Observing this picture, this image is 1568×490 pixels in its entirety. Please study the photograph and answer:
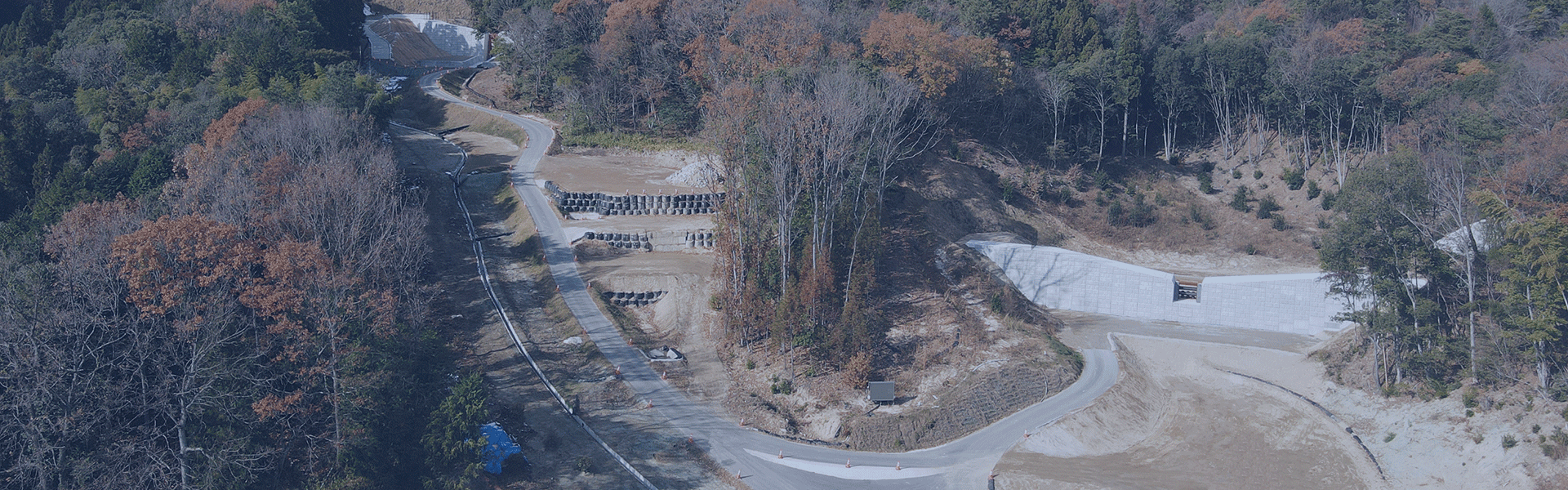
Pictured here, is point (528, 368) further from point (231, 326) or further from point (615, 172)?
point (615, 172)

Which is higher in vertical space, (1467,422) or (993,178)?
(993,178)

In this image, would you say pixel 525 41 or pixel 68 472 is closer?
pixel 68 472

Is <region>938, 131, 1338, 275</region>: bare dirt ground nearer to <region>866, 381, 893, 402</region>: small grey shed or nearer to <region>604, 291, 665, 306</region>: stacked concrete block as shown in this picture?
<region>866, 381, 893, 402</region>: small grey shed

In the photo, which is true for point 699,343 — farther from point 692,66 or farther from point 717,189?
point 692,66

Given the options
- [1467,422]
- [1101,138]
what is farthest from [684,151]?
[1467,422]

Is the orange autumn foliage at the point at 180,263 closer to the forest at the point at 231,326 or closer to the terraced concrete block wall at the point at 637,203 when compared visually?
the forest at the point at 231,326

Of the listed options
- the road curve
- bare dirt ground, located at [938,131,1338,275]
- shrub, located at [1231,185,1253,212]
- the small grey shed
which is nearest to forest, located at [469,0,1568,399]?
shrub, located at [1231,185,1253,212]

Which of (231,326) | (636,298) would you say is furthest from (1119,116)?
(231,326)

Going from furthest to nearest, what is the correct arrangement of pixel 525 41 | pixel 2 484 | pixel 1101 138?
pixel 525 41 → pixel 1101 138 → pixel 2 484
